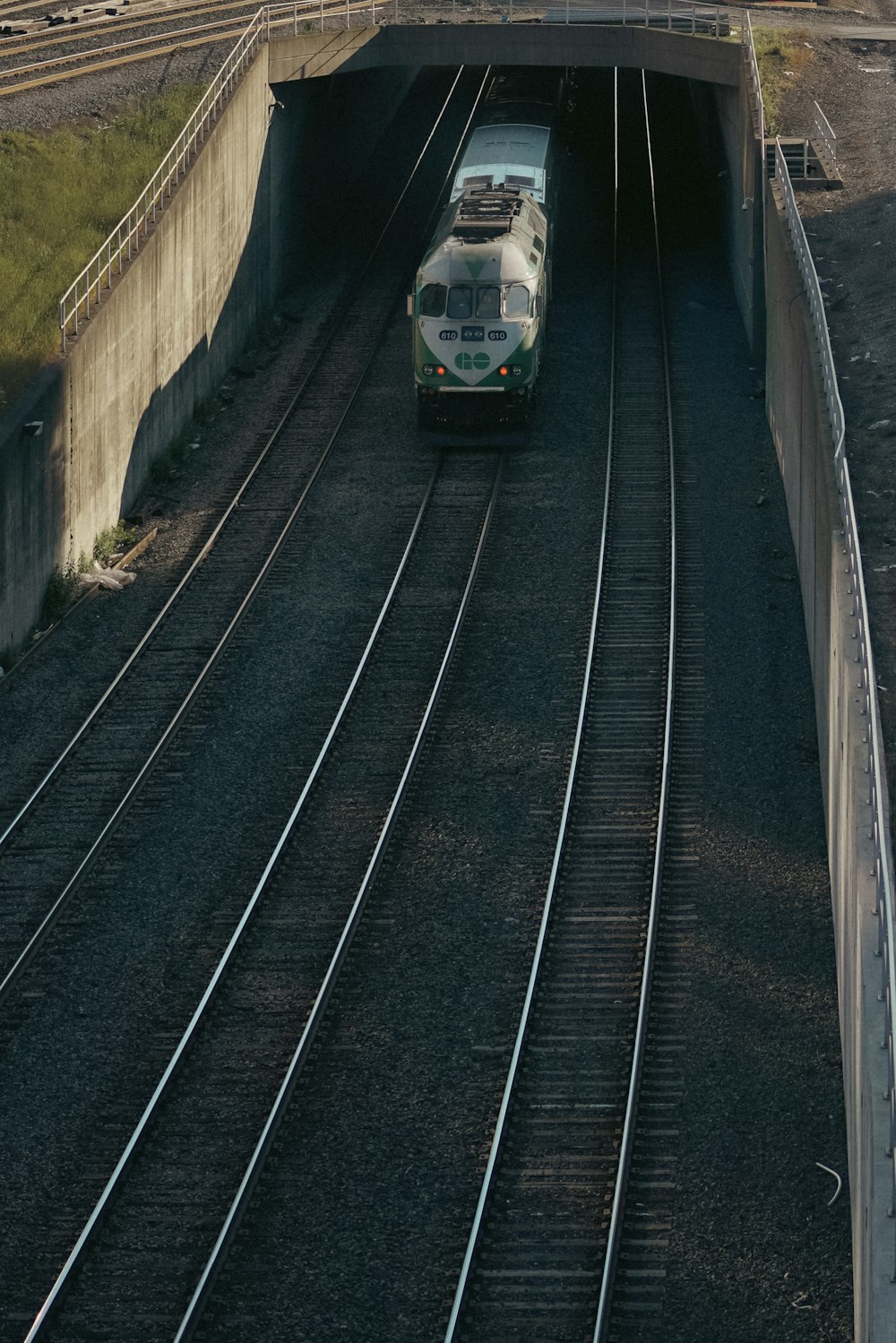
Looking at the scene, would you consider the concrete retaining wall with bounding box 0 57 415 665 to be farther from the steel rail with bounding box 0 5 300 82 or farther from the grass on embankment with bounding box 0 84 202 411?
the steel rail with bounding box 0 5 300 82

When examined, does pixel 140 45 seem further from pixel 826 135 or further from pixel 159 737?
pixel 159 737

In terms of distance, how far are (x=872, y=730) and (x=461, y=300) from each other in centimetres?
1467

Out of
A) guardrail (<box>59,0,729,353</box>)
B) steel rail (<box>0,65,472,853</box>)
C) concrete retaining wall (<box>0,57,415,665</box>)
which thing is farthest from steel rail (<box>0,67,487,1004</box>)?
guardrail (<box>59,0,729,353</box>)

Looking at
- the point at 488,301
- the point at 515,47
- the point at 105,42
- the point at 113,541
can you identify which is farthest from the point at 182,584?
the point at 105,42

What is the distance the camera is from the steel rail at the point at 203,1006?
1130cm

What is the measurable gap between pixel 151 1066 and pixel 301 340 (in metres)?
21.0

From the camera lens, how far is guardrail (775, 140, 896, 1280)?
408 inches

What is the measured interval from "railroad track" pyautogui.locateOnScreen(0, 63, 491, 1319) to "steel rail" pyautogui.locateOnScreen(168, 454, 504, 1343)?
1126mm

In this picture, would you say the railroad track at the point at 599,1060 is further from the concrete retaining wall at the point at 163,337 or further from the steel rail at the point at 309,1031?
the concrete retaining wall at the point at 163,337

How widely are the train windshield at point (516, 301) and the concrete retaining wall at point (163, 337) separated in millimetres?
5545

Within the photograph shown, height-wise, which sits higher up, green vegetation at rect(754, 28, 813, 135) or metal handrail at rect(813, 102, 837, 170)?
green vegetation at rect(754, 28, 813, 135)

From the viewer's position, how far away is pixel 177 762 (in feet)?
60.0

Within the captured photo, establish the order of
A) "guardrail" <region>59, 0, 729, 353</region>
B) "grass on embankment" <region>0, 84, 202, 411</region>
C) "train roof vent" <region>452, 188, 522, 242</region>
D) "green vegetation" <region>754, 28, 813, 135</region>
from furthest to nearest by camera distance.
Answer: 1. "green vegetation" <region>754, 28, 813, 135</region>
2. "train roof vent" <region>452, 188, 522, 242</region>
3. "guardrail" <region>59, 0, 729, 353</region>
4. "grass on embankment" <region>0, 84, 202, 411</region>

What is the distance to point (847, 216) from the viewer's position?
28812mm
